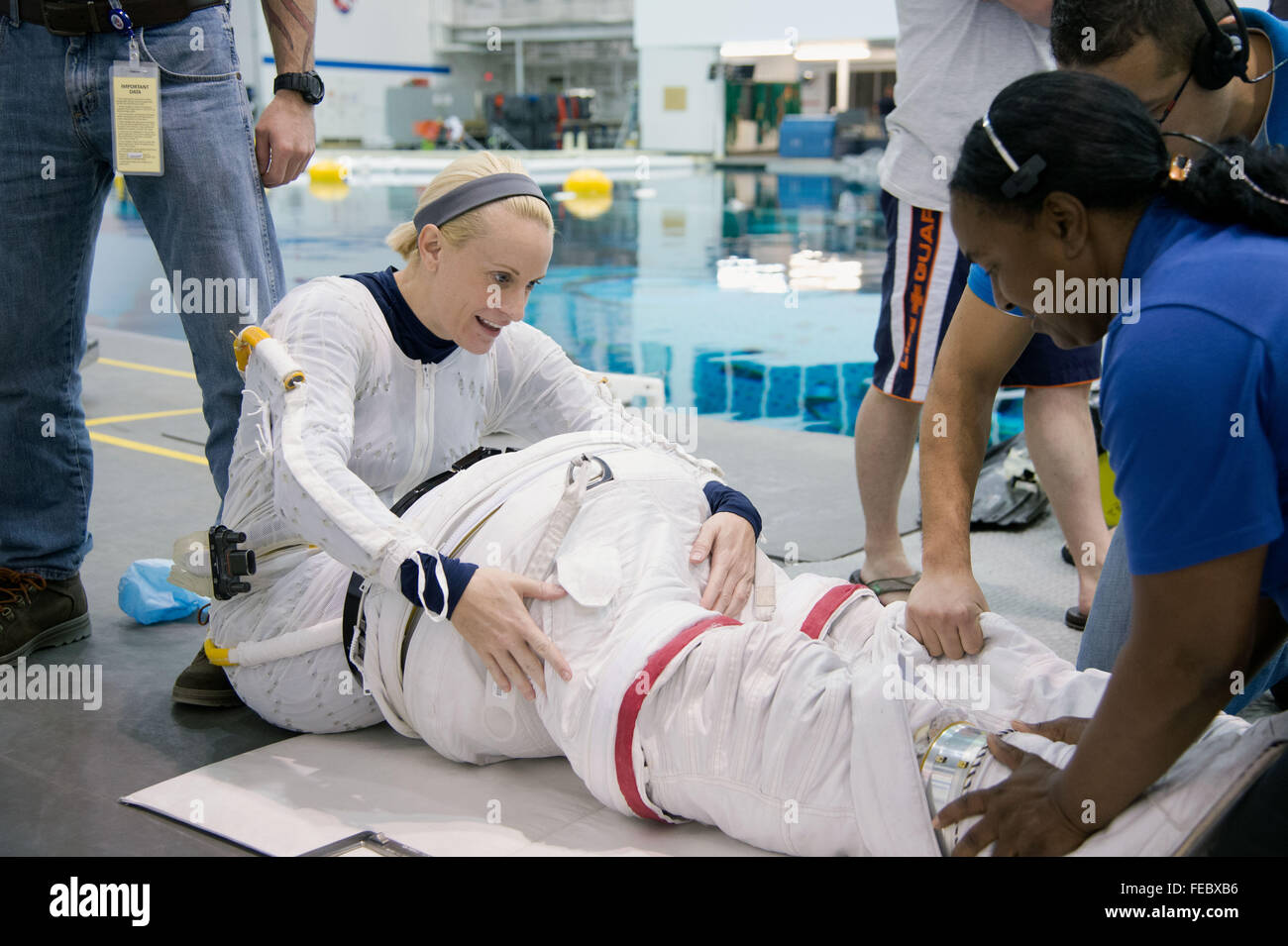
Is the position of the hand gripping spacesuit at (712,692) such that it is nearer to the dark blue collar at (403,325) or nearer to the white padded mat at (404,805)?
the white padded mat at (404,805)

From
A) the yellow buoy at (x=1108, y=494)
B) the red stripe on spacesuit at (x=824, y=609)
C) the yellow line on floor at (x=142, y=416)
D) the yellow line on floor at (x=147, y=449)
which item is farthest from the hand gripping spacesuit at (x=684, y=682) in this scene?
the yellow line on floor at (x=142, y=416)

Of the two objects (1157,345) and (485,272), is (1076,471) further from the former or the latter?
(1157,345)

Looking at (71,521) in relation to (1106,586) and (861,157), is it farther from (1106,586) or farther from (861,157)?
(861,157)

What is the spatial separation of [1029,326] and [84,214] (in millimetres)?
1787

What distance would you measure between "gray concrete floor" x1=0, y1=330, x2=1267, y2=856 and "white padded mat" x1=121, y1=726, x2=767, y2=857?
0.23 feet

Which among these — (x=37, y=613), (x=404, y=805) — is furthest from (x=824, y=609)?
(x=37, y=613)

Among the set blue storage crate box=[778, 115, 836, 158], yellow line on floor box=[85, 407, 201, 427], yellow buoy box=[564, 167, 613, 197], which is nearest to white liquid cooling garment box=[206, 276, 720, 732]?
yellow line on floor box=[85, 407, 201, 427]

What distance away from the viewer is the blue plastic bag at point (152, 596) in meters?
2.56

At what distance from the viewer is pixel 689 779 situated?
1.59m

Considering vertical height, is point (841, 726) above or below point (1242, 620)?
below

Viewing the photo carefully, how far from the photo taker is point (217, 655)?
2064mm

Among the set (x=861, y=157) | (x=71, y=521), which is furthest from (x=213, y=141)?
(x=861, y=157)

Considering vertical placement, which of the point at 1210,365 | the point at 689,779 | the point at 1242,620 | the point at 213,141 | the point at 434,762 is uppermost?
the point at 213,141
